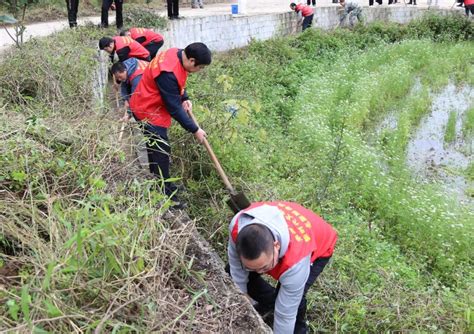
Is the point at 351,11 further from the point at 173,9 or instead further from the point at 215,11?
the point at 173,9

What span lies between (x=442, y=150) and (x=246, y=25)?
620 cm

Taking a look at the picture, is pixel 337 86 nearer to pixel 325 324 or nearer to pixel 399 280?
pixel 399 280

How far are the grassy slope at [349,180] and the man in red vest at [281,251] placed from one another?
2.09ft

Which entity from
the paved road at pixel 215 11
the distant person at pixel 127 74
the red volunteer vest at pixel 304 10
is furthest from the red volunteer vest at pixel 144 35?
the red volunteer vest at pixel 304 10

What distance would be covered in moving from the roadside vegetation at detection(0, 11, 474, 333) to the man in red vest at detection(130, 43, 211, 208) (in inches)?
14.1

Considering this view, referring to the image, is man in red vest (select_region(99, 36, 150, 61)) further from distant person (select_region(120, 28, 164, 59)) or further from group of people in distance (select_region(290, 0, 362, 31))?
group of people in distance (select_region(290, 0, 362, 31))

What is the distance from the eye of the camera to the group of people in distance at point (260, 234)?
93.0 inches

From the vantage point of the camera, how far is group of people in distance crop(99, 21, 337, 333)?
2.36 m

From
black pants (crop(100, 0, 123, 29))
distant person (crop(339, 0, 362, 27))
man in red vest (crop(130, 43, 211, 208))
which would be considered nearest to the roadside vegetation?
man in red vest (crop(130, 43, 211, 208))

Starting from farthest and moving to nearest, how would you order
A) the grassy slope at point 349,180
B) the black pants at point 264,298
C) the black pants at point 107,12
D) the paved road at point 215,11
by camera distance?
the paved road at point 215,11, the black pants at point 107,12, the grassy slope at point 349,180, the black pants at point 264,298

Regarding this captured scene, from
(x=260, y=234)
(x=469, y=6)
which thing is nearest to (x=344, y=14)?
(x=469, y=6)

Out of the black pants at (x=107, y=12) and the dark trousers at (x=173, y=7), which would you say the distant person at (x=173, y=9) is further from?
the black pants at (x=107, y=12)

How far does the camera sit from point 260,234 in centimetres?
→ 228

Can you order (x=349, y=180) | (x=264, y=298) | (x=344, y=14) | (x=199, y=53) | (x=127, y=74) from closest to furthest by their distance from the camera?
(x=264, y=298)
(x=199, y=53)
(x=127, y=74)
(x=349, y=180)
(x=344, y=14)
